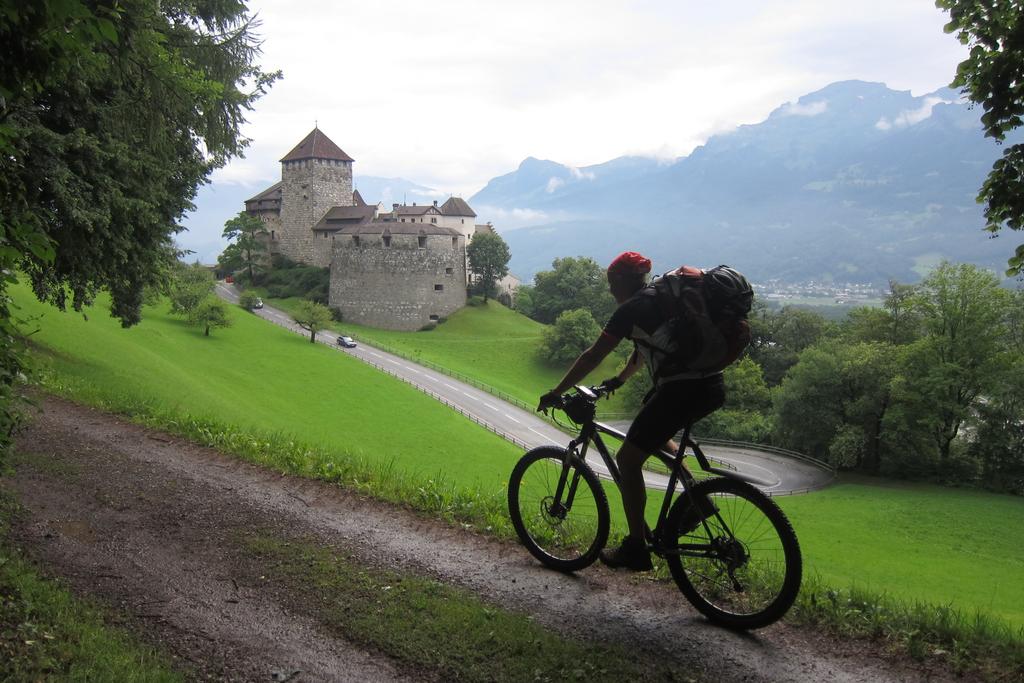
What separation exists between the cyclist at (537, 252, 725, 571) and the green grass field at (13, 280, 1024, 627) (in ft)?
26.7

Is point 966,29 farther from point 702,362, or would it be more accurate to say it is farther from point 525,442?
point 525,442

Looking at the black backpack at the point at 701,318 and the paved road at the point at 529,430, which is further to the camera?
the paved road at the point at 529,430

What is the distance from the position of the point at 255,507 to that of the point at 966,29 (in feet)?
30.0

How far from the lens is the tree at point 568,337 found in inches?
2238

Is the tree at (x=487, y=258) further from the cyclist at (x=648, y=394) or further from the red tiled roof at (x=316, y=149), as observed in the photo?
the cyclist at (x=648, y=394)

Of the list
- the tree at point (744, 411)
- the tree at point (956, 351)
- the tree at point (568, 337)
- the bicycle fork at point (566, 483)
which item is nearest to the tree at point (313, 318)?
the tree at point (568, 337)

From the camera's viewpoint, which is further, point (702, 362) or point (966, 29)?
point (966, 29)

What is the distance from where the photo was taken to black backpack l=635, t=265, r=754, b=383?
3.75 metres

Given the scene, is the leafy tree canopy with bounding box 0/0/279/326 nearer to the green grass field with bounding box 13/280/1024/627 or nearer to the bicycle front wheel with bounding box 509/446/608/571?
the green grass field with bounding box 13/280/1024/627

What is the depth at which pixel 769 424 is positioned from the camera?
43844 mm

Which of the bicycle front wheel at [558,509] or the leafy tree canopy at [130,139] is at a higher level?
the leafy tree canopy at [130,139]

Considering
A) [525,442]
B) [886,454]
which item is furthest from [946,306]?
[525,442]

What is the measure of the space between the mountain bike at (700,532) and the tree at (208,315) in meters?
40.8

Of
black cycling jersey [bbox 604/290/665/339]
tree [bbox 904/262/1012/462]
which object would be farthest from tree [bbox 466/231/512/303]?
black cycling jersey [bbox 604/290/665/339]
